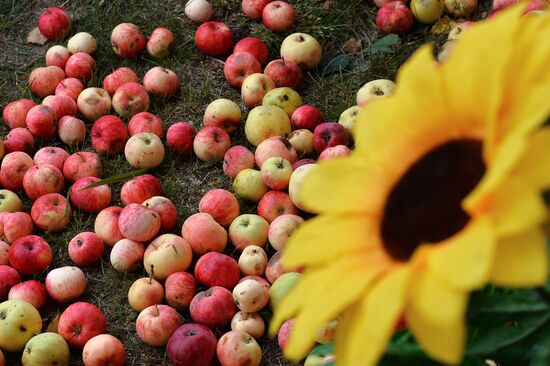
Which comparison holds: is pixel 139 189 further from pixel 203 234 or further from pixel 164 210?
pixel 203 234

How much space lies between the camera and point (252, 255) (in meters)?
3.11

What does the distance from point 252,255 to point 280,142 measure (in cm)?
59

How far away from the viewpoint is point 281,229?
314 cm

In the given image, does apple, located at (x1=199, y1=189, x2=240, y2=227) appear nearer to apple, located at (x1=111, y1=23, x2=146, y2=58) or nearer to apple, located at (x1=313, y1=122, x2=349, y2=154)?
apple, located at (x1=313, y1=122, x2=349, y2=154)

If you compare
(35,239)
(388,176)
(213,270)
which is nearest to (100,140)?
(35,239)

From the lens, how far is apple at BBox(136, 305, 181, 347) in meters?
2.91

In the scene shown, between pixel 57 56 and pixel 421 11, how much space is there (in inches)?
71.2

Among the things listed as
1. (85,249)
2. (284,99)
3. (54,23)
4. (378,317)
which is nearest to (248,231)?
(85,249)

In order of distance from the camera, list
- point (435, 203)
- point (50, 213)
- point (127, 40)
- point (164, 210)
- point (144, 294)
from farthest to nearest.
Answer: point (127, 40) < point (50, 213) < point (164, 210) < point (144, 294) < point (435, 203)

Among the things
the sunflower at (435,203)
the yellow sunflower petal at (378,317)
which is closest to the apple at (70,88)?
the sunflower at (435,203)

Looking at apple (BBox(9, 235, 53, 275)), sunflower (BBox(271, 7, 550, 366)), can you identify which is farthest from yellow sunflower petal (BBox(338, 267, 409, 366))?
apple (BBox(9, 235, 53, 275))

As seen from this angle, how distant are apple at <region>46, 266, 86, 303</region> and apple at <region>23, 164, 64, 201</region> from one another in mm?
501

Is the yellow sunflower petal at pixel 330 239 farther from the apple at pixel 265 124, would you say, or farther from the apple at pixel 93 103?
the apple at pixel 93 103

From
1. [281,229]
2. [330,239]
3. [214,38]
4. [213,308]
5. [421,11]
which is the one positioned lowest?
[213,308]
